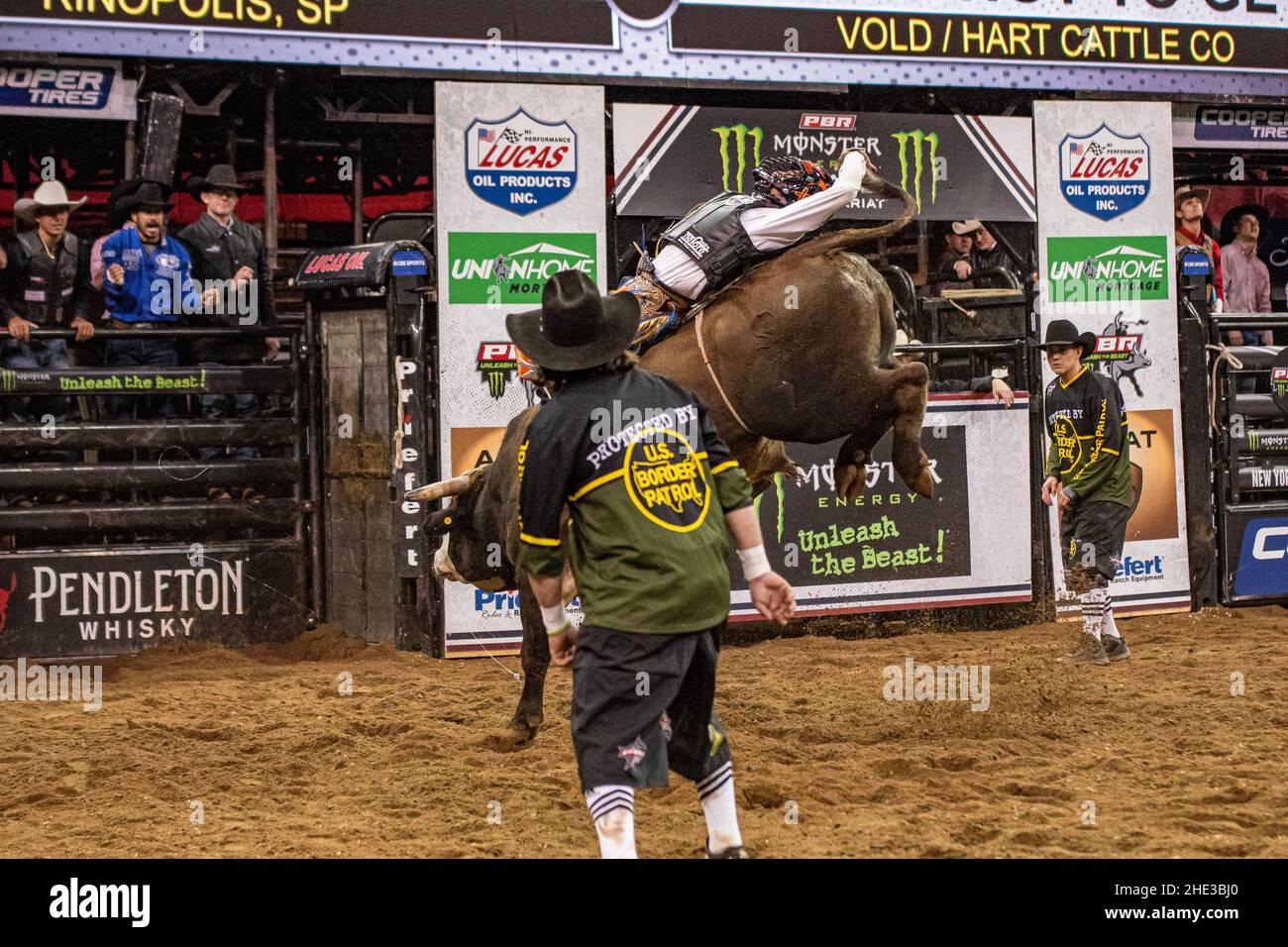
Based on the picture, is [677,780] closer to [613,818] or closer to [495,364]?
[613,818]

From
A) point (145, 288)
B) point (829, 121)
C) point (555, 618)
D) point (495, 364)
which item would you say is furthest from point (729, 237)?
point (145, 288)

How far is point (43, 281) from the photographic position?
906 cm

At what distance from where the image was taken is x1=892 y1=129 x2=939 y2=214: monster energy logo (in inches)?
389

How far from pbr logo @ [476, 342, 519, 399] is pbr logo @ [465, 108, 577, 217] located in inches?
35.6

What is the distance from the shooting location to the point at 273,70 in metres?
10.4

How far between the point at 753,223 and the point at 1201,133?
709 cm

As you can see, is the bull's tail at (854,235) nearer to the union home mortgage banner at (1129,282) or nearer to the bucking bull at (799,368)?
the bucking bull at (799,368)

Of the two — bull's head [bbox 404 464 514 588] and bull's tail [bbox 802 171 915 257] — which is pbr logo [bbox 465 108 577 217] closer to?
bull's head [bbox 404 464 514 588]

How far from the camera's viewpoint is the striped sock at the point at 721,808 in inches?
167

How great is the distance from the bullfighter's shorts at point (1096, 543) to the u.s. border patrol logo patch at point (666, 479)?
4994mm

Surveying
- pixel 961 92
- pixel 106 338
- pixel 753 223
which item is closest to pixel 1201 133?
pixel 961 92

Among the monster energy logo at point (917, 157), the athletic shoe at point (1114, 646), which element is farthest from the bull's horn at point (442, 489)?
the monster energy logo at point (917, 157)

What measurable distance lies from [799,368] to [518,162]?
11.9 feet
